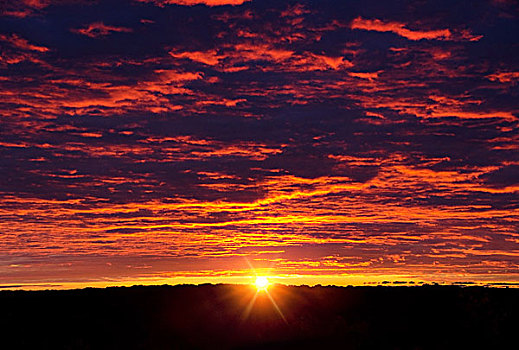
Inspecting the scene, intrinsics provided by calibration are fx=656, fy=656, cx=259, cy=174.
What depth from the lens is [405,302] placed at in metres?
30.8

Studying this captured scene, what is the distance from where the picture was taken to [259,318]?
93.6 ft

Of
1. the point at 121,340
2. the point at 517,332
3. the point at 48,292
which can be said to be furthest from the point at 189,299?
the point at 517,332

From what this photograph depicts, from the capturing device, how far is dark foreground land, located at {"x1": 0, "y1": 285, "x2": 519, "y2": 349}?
26.5 metres

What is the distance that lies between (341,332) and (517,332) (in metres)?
7.68

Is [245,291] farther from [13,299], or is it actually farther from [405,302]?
[13,299]

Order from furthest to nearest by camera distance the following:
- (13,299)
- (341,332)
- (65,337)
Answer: (13,299)
(341,332)
(65,337)

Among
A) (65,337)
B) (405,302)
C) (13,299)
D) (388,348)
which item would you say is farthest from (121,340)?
(405,302)

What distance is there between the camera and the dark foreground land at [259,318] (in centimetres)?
2648

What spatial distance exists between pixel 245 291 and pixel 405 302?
25.1 ft

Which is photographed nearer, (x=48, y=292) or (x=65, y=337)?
(x=65, y=337)

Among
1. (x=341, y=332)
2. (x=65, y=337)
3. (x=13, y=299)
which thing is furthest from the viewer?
(x=13, y=299)

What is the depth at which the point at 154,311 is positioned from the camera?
29.1 meters

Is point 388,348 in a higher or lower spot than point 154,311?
lower

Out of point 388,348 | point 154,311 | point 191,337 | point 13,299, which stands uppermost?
point 13,299
